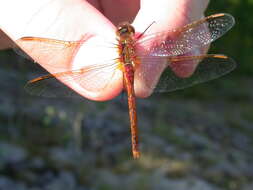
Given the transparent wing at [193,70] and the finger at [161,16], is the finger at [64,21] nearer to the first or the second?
the finger at [161,16]

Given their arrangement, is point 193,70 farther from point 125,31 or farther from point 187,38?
point 125,31

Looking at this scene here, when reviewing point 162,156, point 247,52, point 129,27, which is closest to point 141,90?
point 129,27

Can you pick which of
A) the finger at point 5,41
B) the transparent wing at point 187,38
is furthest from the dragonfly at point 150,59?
the finger at point 5,41

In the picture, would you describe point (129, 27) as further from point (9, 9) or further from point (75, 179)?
point (75, 179)

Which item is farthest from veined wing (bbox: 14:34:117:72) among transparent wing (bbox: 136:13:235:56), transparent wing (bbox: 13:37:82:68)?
transparent wing (bbox: 136:13:235:56)

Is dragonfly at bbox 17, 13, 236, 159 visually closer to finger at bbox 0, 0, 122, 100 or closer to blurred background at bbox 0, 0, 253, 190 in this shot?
finger at bbox 0, 0, 122, 100

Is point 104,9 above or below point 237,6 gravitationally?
above
